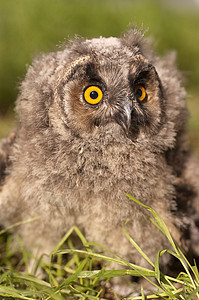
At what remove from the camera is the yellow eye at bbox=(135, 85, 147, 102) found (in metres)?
1.66

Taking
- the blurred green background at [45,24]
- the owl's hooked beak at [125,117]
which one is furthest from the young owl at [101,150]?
the blurred green background at [45,24]

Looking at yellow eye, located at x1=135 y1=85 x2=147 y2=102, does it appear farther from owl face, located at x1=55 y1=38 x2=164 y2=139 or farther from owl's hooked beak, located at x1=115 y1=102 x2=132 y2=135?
owl's hooked beak, located at x1=115 y1=102 x2=132 y2=135

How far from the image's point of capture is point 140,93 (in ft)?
5.49

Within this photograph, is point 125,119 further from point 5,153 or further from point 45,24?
point 45,24

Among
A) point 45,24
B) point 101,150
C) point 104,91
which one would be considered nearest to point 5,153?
point 101,150

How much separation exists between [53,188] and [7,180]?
35cm

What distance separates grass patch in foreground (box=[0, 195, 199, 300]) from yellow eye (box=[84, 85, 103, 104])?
0.47m

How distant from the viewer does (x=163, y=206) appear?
1773mm

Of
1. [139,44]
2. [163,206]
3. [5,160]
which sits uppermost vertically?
[139,44]

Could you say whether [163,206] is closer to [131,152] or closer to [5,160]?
A: [131,152]

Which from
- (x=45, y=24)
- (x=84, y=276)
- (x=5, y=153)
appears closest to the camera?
(x=84, y=276)

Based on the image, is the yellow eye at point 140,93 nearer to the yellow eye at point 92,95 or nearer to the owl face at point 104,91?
the owl face at point 104,91

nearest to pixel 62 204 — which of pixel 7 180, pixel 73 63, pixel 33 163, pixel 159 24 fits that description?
pixel 33 163

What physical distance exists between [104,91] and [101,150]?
270 millimetres
